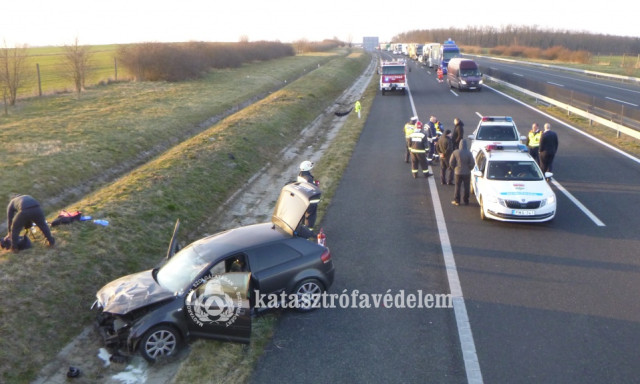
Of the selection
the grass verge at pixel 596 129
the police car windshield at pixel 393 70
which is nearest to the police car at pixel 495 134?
the grass verge at pixel 596 129


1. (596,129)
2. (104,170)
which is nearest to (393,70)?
(596,129)

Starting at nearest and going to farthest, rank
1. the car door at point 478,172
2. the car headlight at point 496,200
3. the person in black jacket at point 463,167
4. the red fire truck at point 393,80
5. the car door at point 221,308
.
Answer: the car door at point 221,308 → the car headlight at point 496,200 → the car door at point 478,172 → the person in black jacket at point 463,167 → the red fire truck at point 393,80

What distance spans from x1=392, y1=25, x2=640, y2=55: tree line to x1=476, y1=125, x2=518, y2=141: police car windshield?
92665 mm

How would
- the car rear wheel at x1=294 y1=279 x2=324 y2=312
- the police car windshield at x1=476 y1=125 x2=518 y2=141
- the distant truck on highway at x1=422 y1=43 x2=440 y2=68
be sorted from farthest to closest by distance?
the distant truck on highway at x1=422 y1=43 x2=440 y2=68 → the police car windshield at x1=476 y1=125 x2=518 y2=141 → the car rear wheel at x1=294 y1=279 x2=324 y2=312

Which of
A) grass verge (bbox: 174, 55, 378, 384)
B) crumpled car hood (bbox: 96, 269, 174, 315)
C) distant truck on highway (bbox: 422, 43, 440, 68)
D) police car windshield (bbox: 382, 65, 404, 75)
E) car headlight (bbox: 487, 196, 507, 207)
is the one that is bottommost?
grass verge (bbox: 174, 55, 378, 384)

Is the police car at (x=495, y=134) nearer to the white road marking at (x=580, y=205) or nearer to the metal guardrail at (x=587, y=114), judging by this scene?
the white road marking at (x=580, y=205)

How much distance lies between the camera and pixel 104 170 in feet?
59.1

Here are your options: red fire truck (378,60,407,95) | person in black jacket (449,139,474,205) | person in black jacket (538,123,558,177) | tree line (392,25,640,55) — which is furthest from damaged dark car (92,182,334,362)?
tree line (392,25,640,55)

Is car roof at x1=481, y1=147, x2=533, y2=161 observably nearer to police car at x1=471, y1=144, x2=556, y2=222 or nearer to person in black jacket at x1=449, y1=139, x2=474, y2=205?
police car at x1=471, y1=144, x2=556, y2=222

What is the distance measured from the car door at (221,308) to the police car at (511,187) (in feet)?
22.3

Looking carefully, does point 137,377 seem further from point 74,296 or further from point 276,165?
point 276,165

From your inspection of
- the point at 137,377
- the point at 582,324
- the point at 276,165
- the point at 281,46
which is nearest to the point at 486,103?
the point at 276,165

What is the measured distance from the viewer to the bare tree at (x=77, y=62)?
33.7m

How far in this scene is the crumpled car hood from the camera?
755 cm
